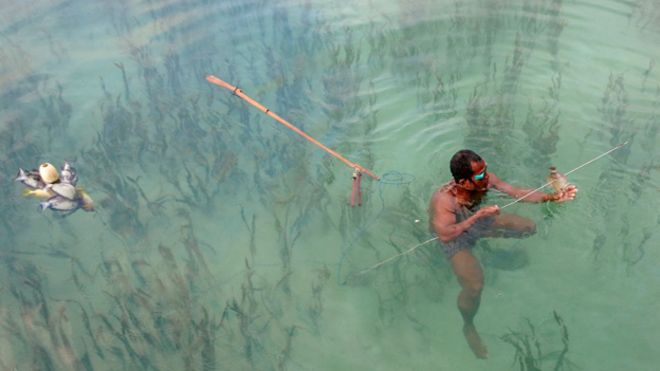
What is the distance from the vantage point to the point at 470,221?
4.10 meters

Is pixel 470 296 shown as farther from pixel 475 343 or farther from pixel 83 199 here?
pixel 83 199

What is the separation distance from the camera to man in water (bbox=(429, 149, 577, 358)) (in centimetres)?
401

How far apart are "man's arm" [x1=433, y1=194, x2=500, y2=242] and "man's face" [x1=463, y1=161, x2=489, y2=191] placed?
17 cm

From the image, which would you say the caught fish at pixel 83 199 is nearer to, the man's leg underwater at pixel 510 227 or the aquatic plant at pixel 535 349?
the man's leg underwater at pixel 510 227

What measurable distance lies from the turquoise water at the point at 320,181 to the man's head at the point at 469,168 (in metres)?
0.87

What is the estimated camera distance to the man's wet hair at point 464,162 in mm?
3920

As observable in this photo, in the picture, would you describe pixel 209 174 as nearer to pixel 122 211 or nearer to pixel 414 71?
pixel 122 211

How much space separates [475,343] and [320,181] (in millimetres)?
2261

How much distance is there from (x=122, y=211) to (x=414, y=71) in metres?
3.73

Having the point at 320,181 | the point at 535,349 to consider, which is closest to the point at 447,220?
the point at 535,349

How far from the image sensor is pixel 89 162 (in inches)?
237

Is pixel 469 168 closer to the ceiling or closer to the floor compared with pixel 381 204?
closer to the ceiling

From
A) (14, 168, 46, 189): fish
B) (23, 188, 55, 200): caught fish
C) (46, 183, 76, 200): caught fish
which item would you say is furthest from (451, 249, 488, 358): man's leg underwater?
(14, 168, 46, 189): fish

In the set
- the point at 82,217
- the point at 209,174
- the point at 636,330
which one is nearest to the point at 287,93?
the point at 209,174
